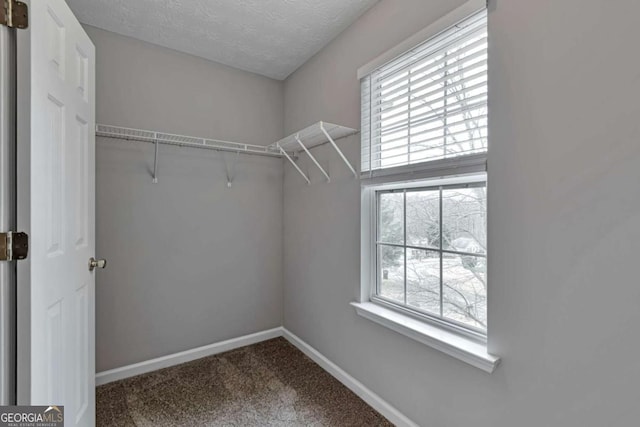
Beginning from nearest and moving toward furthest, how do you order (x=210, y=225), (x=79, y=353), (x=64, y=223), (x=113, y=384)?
(x=64, y=223)
(x=79, y=353)
(x=113, y=384)
(x=210, y=225)

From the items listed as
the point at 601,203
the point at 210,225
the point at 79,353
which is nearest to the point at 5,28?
the point at 79,353

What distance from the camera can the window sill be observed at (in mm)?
1224

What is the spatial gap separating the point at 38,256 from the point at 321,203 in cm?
162

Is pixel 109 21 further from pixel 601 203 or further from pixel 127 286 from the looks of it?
pixel 601 203

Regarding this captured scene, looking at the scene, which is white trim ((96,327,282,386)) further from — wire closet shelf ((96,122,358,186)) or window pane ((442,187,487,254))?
window pane ((442,187,487,254))

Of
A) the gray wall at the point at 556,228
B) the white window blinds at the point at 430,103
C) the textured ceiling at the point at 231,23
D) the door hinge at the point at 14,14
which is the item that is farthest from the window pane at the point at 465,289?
the door hinge at the point at 14,14

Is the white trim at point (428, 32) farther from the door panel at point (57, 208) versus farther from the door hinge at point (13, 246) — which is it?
the door hinge at point (13, 246)

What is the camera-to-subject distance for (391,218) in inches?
71.1

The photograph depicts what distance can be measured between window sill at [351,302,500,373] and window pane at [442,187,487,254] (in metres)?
0.41

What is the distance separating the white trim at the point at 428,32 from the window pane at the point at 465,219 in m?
0.76

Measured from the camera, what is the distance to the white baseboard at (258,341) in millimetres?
1707

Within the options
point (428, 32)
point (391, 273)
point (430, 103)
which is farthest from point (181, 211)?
point (428, 32)

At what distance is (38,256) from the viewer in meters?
0.98

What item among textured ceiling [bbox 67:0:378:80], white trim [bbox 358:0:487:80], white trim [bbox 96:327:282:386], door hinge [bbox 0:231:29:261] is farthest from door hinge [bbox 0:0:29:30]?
white trim [bbox 96:327:282:386]
